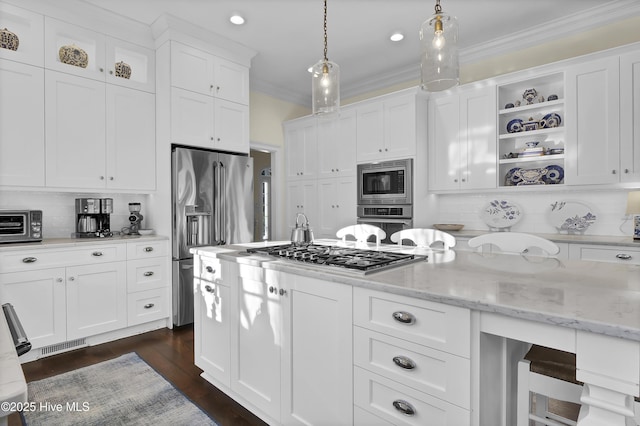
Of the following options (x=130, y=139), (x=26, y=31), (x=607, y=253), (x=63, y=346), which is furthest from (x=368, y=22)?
(x=63, y=346)

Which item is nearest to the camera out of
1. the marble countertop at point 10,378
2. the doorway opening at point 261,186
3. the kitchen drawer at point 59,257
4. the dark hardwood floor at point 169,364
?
the marble countertop at point 10,378

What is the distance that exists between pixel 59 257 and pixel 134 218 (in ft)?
2.66

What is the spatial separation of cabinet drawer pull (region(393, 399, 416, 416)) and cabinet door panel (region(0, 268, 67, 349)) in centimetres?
285

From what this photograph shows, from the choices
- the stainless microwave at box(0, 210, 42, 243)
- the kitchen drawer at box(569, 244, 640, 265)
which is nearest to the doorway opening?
the stainless microwave at box(0, 210, 42, 243)

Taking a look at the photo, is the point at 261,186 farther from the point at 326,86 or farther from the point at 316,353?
the point at 316,353

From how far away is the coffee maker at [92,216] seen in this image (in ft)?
10.6

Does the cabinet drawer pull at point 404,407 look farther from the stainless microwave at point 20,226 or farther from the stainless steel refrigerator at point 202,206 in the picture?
the stainless microwave at point 20,226

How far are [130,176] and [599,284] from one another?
3683 millimetres

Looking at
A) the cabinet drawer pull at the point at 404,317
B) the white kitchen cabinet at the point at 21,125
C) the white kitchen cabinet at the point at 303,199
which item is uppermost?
the white kitchen cabinet at the point at 21,125

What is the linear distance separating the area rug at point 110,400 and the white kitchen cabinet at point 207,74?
8.69 ft

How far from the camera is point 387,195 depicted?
409 centimetres

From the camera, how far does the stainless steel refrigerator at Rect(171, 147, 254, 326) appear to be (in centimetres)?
349

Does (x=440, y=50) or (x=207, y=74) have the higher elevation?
(x=207, y=74)

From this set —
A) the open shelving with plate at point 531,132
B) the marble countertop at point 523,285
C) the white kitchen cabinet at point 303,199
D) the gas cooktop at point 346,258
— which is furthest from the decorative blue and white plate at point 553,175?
the white kitchen cabinet at point 303,199
